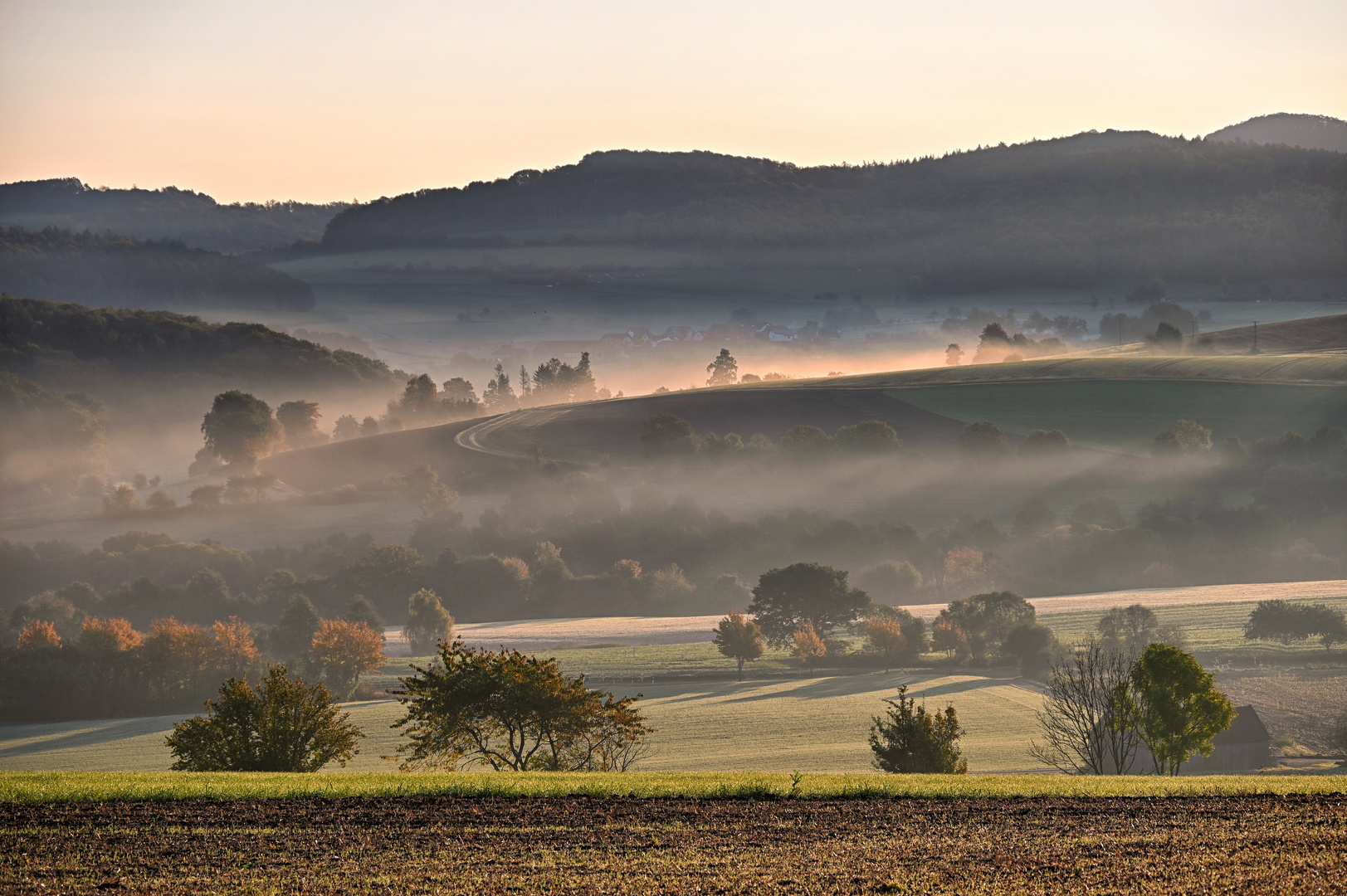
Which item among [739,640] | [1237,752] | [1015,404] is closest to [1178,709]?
[1237,752]

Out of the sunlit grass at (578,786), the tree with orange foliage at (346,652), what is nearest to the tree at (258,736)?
the sunlit grass at (578,786)

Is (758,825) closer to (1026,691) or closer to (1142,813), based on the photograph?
(1142,813)

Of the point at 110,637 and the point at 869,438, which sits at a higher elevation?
the point at 869,438

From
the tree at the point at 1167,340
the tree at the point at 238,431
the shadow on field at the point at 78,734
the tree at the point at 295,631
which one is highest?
the tree at the point at 1167,340

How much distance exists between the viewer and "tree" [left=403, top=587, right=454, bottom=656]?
10219 centimetres

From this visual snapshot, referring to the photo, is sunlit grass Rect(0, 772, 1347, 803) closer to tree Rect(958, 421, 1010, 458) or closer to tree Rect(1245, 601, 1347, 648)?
tree Rect(1245, 601, 1347, 648)

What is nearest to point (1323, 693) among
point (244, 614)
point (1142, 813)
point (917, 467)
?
point (1142, 813)

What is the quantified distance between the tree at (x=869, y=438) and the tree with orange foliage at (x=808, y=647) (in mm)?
55531

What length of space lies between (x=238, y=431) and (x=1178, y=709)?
160 m

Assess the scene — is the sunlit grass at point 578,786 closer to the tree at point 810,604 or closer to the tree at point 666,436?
the tree at point 810,604

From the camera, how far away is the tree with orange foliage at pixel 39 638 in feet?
297

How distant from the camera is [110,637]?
89562mm

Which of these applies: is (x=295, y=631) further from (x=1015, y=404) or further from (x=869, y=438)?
(x=1015, y=404)

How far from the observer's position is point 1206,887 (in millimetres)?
16359
